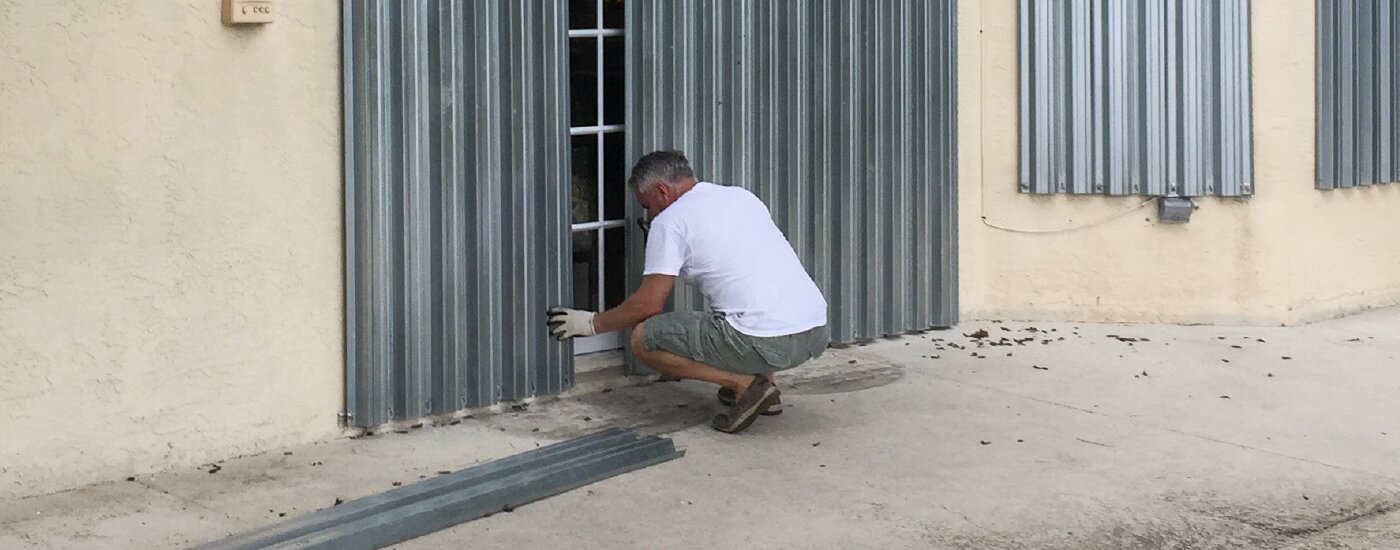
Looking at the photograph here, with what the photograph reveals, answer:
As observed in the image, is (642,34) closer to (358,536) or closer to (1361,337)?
(358,536)

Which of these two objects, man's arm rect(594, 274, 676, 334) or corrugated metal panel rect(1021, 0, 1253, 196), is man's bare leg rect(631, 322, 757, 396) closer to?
man's arm rect(594, 274, 676, 334)

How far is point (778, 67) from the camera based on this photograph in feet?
26.5

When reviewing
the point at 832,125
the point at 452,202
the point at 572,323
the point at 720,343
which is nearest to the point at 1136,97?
the point at 832,125

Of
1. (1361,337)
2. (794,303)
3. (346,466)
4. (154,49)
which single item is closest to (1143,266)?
(1361,337)

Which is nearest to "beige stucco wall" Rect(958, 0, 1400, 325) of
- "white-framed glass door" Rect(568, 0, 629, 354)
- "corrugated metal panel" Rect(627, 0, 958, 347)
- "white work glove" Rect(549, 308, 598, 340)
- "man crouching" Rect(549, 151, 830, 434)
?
"corrugated metal panel" Rect(627, 0, 958, 347)

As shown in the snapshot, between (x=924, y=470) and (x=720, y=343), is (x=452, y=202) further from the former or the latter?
(x=924, y=470)

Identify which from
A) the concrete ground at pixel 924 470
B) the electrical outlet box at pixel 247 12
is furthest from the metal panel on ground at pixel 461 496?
the electrical outlet box at pixel 247 12

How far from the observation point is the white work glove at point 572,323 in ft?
22.0

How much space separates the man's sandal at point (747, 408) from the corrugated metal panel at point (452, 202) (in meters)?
0.92

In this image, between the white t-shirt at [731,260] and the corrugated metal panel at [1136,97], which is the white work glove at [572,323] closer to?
the white t-shirt at [731,260]

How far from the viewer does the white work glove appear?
22.0 ft

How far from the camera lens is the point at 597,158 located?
7.50m

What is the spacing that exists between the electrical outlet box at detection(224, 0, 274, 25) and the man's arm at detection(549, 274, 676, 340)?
1717 millimetres

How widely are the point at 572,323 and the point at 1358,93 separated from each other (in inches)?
226
